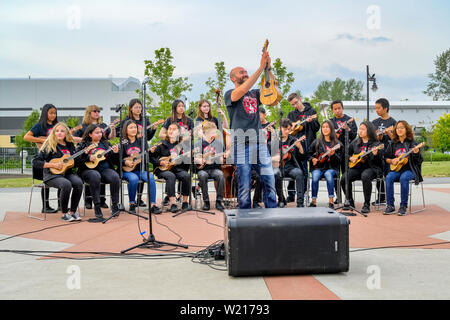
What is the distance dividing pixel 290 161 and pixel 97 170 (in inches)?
131

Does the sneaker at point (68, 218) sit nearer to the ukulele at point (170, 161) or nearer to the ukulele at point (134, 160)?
the ukulele at point (134, 160)

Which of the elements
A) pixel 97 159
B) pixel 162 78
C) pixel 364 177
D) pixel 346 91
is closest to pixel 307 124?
pixel 364 177

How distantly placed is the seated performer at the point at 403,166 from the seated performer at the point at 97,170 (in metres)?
4.34

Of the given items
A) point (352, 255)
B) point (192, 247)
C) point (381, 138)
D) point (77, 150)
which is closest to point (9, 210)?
point (77, 150)

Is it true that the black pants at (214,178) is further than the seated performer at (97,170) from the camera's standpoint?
Yes

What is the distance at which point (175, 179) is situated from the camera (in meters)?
7.11

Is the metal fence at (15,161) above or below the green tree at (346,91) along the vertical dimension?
below

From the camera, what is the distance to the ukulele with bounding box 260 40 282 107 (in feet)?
14.8

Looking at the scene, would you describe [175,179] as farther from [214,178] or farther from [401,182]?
[401,182]

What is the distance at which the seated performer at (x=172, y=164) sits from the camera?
23.3 ft

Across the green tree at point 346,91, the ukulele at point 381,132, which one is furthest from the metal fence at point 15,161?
the green tree at point 346,91

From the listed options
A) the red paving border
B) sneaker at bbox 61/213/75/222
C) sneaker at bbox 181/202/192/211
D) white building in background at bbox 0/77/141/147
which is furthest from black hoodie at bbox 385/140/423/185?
white building in background at bbox 0/77/141/147
